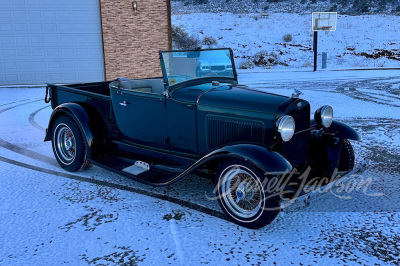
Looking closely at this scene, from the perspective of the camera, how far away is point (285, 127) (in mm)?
3406

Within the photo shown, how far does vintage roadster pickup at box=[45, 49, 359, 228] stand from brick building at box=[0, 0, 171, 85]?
1107 cm

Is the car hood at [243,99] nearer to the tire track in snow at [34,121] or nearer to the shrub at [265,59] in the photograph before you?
the tire track in snow at [34,121]

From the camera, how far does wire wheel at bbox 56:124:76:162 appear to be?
16.3ft

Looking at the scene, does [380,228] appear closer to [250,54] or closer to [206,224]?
[206,224]

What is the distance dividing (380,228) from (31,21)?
15452 mm

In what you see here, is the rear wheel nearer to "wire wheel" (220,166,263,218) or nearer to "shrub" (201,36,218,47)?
"wire wheel" (220,166,263,218)

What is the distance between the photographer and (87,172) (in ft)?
16.2

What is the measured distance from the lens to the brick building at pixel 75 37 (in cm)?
1507

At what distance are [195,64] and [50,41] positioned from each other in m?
13.0

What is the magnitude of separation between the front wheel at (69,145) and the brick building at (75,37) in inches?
445

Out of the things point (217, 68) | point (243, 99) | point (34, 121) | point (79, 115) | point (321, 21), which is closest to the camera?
point (243, 99)

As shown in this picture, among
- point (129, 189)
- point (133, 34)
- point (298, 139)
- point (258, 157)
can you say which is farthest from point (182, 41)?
point (258, 157)

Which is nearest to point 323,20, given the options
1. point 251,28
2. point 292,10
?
point 251,28

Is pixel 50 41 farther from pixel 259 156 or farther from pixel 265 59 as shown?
pixel 259 156
